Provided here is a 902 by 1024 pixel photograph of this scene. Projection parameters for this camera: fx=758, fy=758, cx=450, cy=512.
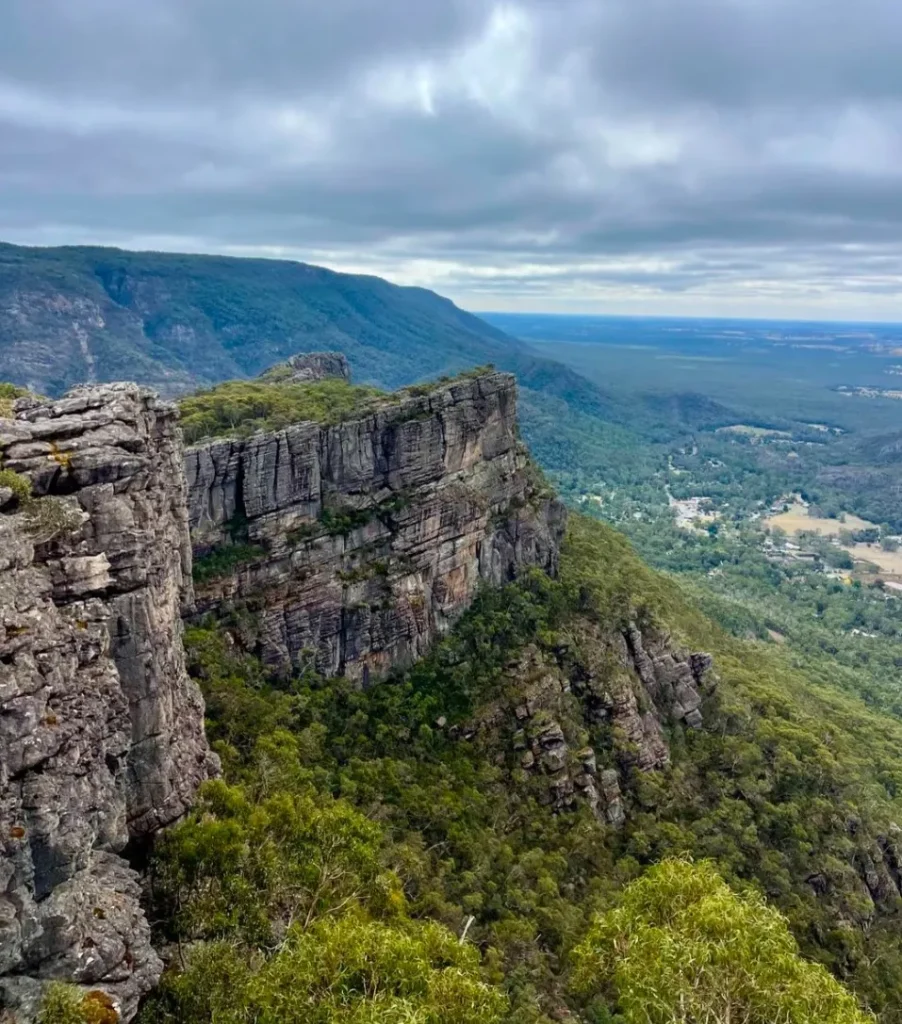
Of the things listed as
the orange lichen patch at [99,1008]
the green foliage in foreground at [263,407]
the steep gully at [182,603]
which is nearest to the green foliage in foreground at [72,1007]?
the orange lichen patch at [99,1008]

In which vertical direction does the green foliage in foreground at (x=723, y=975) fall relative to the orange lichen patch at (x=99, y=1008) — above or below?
below

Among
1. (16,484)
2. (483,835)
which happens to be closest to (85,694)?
(16,484)

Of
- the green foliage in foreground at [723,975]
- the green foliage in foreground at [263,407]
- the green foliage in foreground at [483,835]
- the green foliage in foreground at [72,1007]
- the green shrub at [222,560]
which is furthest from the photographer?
the green foliage in foreground at [263,407]

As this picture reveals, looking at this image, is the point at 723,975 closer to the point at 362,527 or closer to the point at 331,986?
the point at 331,986

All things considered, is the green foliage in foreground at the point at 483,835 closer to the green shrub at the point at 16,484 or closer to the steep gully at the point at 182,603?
the steep gully at the point at 182,603

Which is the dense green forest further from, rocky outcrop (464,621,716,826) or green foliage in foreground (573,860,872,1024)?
rocky outcrop (464,621,716,826)

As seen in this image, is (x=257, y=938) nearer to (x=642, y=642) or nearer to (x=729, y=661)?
(x=642, y=642)

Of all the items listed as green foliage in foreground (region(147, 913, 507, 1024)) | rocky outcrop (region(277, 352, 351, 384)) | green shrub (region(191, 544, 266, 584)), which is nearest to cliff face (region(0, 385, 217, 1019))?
green foliage in foreground (region(147, 913, 507, 1024))
